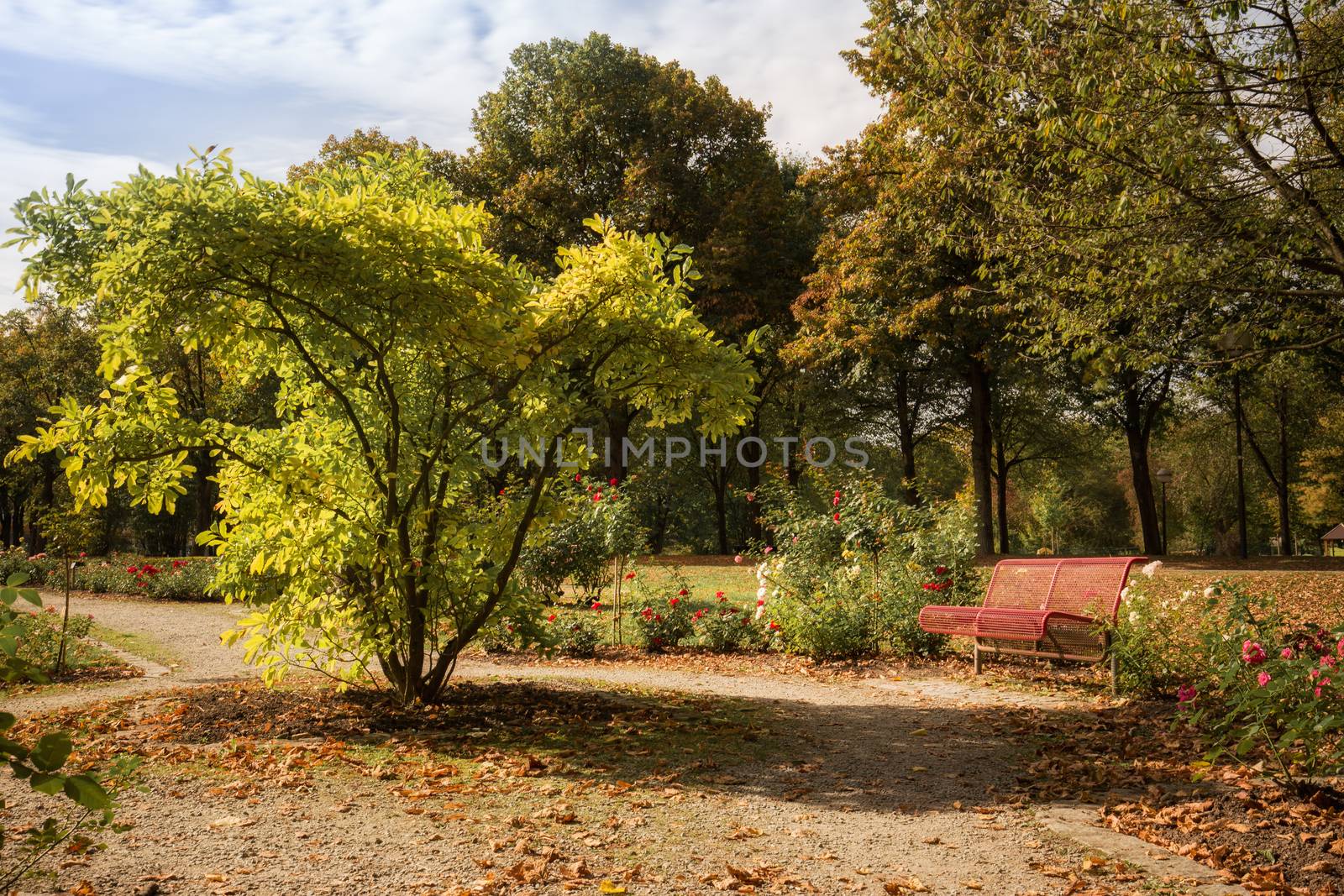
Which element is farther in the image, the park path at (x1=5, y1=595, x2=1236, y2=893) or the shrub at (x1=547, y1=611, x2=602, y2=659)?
the shrub at (x1=547, y1=611, x2=602, y2=659)

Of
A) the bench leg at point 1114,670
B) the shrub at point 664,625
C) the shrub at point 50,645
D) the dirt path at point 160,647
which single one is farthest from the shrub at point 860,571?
the shrub at point 50,645

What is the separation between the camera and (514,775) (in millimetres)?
5340

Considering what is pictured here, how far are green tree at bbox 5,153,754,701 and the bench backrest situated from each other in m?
3.54

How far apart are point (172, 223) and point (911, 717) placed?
580cm

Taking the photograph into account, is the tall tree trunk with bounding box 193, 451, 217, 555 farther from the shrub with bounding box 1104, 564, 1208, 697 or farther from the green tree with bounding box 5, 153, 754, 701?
the shrub with bounding box 1104, 564, 1208, 697

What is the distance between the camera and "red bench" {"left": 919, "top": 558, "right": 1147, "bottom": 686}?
8000 mm

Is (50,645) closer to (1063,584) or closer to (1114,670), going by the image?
(1063,584)

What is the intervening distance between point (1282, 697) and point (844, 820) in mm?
2196

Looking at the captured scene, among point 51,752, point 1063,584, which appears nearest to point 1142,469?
point 1063,584

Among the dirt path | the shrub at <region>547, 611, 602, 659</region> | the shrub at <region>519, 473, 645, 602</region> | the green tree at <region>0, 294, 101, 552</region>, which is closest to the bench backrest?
the shrub at <region>547, 611, 602, 659</region>

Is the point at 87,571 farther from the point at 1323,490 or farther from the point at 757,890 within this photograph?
the point at 1323,490

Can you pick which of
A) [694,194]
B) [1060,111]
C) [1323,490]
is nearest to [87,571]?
[694,194]

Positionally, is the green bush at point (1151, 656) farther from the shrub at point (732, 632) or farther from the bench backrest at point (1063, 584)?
the shrub at point (732, 632)

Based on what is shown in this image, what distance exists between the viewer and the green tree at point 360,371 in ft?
18.5
